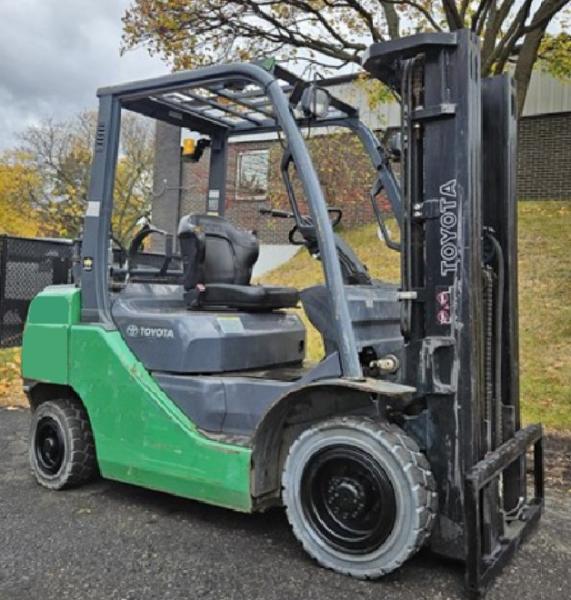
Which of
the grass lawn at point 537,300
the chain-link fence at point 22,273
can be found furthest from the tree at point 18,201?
the chain-link fence at point 22,273

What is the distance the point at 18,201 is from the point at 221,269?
34602mm

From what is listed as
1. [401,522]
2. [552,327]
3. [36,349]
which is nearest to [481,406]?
[401,522]

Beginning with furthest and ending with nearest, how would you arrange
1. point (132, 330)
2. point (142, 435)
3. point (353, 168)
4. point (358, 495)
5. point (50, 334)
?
point (353, 168) < point (50, 334) < point (132, 330) < point (142, 435) < point (358, 495)

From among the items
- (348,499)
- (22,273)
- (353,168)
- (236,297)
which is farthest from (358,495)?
(353,168)

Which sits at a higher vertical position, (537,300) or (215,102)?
(215,102)

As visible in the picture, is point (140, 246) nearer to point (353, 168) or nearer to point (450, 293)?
point (450, 293)

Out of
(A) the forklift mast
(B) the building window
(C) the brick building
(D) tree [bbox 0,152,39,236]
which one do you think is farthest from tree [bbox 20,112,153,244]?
(A) the forklift mast

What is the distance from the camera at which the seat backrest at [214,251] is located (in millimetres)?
4769

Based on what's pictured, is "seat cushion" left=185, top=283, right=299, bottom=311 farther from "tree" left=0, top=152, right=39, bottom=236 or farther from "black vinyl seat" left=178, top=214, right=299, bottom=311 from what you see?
"tree" left=0, top=152, right=39, bottom=236

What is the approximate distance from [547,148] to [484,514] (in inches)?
584

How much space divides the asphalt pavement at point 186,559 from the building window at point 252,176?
6.21 meters

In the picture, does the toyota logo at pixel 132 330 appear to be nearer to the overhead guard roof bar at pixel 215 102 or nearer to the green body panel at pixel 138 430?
the green body panel at pixel 138 430

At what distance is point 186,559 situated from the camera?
3.75m

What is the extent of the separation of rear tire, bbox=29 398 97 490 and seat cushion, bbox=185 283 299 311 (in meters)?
1.21
